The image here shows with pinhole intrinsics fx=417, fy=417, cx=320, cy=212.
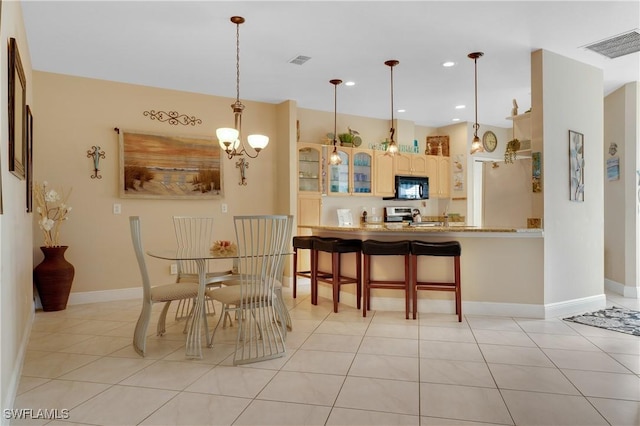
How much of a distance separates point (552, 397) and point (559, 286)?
2240 millimetres

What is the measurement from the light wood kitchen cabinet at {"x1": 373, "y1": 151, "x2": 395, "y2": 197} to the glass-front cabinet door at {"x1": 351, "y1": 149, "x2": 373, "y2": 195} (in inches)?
3.6

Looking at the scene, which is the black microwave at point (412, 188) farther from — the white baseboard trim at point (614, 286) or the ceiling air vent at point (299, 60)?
the ceiling air vent at point (299, 60)

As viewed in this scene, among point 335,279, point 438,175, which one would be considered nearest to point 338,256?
point 335,279

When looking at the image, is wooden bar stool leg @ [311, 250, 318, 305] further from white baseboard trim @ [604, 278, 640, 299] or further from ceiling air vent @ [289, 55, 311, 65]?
white baseboard trim @ [604, 278, 640, 299]

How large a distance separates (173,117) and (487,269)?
162 inches

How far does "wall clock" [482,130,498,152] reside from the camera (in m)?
7.39

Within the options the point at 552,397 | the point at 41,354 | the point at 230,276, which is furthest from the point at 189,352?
the point at 552,397

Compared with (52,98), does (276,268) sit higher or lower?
lower

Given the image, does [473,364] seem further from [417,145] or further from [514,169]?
[417,145]

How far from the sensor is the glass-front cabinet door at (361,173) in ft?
21.3

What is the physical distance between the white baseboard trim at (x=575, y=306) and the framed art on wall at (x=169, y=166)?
4.08 meters

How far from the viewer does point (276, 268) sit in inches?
122

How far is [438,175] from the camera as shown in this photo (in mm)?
7375

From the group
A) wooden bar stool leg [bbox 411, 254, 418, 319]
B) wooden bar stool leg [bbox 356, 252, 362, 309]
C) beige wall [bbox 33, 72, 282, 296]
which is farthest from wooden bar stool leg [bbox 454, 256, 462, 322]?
beige wall [bbox 33, 72, 282, 296]
